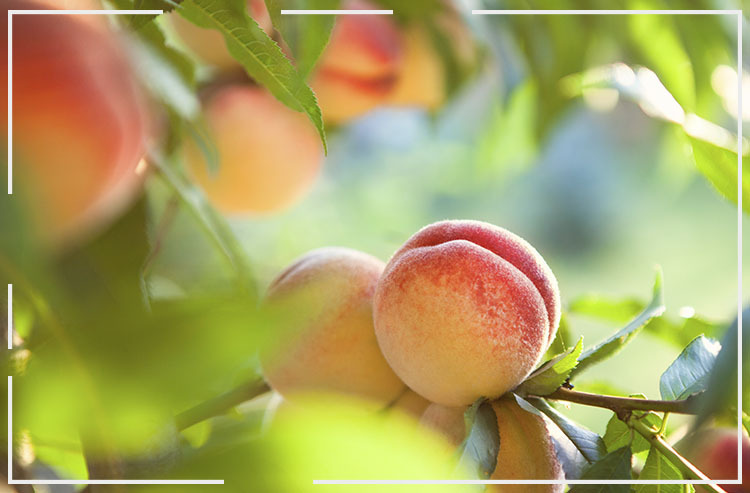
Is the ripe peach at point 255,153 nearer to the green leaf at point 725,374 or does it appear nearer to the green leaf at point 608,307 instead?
the green leaf at point 608,307

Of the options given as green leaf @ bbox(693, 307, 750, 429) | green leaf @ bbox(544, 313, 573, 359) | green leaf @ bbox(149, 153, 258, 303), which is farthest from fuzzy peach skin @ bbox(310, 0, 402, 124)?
green leaf @ bbox(693, 307, 750, 429)

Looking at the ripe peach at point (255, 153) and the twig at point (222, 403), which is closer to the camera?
the twig at point (222, 403)

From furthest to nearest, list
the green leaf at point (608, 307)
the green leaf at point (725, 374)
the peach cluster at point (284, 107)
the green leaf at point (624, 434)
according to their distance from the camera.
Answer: the peach cluster at point (284, 107), the green leaf at point (608, 307), the green leaf at point (624, 434), the green leaf at point (725, 374)

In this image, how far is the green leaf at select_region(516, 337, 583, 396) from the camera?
0.29m

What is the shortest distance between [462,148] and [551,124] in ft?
1.23

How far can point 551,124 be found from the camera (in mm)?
646

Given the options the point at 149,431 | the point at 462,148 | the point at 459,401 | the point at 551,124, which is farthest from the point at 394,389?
the point at 462,148

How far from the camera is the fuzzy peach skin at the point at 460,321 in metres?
0.29

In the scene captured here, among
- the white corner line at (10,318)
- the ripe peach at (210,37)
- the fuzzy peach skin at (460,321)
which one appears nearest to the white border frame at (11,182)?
the white corner line at (10,318)

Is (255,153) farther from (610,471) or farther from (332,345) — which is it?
(610,471)

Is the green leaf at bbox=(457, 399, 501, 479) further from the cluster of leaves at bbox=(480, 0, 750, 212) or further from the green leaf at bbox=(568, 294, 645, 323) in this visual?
the cluster of leaves at bbox=(480, 0, 750, 212)

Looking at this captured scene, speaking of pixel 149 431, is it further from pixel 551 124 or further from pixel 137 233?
pixel 551 124

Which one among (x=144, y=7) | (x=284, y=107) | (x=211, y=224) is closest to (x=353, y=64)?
(x=284, y=107)

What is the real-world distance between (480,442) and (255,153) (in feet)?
1.07
